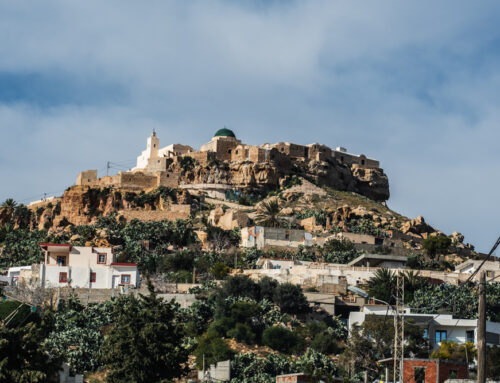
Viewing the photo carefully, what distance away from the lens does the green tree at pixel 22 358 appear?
27656 mm

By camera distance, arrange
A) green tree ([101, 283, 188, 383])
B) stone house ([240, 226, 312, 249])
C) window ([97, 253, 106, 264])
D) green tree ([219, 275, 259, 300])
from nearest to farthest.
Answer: green tree ([101, 283, 188, 383]) → green tree ([219, 275, 259, 300]) → window ([97, 253, 106, 264]) → stone house ([240, 226, 312, 249])

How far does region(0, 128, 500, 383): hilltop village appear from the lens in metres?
41.5

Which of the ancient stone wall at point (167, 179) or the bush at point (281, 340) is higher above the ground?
the ancient stone wall at point (167, 179)

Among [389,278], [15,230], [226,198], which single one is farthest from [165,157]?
[389,278]

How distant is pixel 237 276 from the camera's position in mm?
55906

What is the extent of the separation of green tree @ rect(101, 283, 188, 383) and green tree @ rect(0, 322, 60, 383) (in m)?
6.55

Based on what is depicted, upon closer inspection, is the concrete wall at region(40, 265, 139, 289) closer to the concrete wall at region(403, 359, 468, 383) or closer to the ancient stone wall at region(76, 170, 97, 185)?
the concrete wall at region(403, 359, 468, 383)

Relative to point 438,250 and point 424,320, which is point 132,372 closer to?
point 424,320

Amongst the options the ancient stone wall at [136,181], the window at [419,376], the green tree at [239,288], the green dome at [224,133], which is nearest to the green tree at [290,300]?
the green tree at [239,288]

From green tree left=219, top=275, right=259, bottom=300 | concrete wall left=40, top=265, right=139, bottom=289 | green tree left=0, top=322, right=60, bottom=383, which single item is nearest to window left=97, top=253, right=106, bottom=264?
concrete wall left=40, top=265, right=139, bottom=289

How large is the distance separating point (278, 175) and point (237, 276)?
36.3m

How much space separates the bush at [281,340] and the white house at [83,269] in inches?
454

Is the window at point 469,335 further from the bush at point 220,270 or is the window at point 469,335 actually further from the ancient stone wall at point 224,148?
the ancient stone wall at point 224,148

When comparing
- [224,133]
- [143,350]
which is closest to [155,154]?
[224,133]
